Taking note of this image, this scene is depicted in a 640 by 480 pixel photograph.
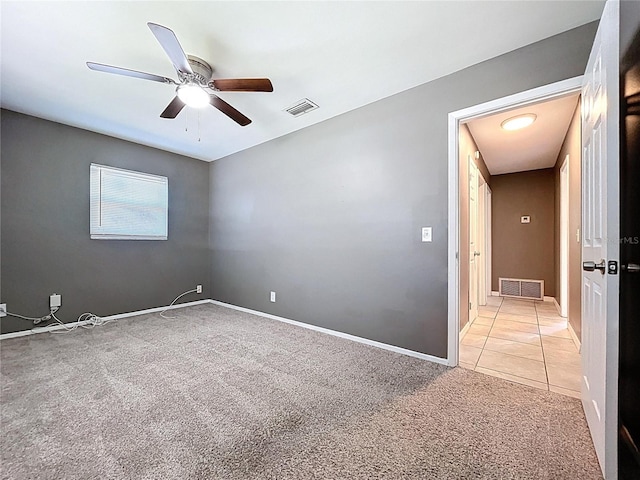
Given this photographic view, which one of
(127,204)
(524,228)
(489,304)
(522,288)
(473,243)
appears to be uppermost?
(127,204)

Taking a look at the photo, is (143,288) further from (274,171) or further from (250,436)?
(250,436)

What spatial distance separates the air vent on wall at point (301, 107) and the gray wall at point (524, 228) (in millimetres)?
4527

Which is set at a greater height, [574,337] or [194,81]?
[194,81]

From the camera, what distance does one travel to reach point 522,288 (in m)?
5.21

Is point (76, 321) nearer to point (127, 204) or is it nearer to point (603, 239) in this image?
point (127, 204)

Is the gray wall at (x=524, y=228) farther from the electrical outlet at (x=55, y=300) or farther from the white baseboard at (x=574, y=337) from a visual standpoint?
the electrical outlet at (x=55, y=300)

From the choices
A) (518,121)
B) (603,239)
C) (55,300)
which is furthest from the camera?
(55,300)

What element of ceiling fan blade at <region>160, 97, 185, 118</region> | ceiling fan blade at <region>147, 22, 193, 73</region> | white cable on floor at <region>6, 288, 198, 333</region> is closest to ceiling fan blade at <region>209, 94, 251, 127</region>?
ceiling fan blade at <region>160, 97, 185, 118</region>

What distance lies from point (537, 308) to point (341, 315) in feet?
11.4

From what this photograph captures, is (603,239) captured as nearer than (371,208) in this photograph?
Yes

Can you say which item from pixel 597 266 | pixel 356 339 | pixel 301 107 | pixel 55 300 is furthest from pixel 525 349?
pixel 55 300

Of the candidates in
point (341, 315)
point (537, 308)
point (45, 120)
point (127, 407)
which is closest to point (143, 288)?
point (45, 120)

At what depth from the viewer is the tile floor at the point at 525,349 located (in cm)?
204

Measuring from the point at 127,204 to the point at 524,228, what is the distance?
6659mm
